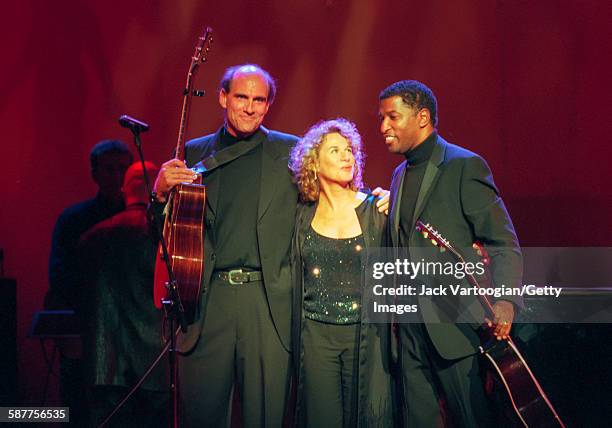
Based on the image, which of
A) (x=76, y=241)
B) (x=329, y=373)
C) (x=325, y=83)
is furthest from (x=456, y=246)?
(x=76, y=241)

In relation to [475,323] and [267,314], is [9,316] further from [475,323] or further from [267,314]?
[475,323]

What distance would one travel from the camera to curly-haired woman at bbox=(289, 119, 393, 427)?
382cm

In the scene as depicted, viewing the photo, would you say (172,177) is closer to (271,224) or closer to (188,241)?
(188,241)

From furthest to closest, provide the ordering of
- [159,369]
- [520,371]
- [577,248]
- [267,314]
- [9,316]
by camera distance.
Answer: [577,248] → [9,316] → [159,369] → [267,314] → [520,371]

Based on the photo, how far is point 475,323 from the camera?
3641mm

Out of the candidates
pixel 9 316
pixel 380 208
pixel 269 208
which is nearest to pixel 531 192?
pixel 380 208

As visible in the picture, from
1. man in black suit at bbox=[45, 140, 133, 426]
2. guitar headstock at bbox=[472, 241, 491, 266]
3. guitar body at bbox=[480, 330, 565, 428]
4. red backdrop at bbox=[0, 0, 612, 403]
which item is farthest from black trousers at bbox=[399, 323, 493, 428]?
man in black suit at bbox=[45, 140, 133, 426]

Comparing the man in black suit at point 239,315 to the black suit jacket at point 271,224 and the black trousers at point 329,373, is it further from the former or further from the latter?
the black trousers at point 329,373

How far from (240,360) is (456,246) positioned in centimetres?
125

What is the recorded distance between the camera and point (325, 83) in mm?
5738

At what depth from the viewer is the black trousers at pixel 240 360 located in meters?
3.83

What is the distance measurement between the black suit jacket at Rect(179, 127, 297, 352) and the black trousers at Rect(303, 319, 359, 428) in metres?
0.15

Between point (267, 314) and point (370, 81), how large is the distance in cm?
251

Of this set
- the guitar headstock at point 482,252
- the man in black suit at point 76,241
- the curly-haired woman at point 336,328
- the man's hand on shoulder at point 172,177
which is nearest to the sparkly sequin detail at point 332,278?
the curly-haired woman at point 336,328
